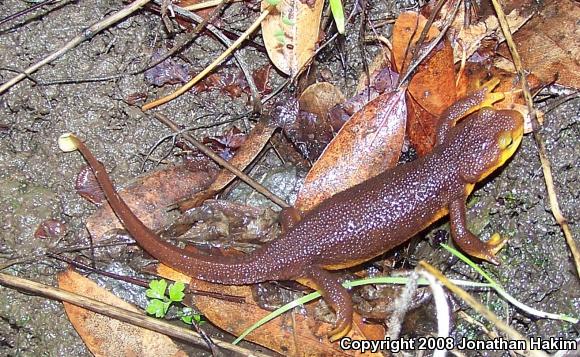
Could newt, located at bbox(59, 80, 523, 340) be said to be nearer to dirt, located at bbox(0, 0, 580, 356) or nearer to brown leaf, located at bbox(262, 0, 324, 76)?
dirt, located at bbox(0, 0, 580, 356)

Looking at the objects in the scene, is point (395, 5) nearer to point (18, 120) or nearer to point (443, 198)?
point (443, 198)

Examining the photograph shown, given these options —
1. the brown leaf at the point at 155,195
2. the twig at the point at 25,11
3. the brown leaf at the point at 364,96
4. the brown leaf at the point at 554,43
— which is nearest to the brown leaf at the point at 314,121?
the brown leaf at the point at 364,96

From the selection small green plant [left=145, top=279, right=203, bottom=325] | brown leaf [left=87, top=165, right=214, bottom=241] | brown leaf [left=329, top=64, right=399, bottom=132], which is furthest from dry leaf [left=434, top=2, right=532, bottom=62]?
small green plant [left=145, top=279, right=203, bottom=325]

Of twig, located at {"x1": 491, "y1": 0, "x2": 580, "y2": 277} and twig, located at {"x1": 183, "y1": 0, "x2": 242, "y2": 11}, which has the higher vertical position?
twig, located at {"x1": 183, "y1": 0, "x2": 242, "y2": 11}

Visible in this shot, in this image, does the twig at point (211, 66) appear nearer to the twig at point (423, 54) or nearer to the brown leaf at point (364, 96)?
the brown leaf at point (364, 96)

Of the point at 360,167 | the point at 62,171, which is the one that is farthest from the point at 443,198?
the point at 62,171
